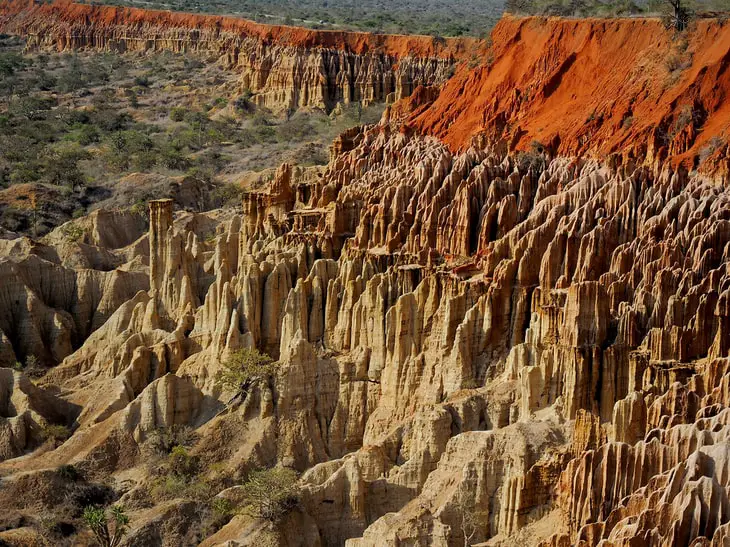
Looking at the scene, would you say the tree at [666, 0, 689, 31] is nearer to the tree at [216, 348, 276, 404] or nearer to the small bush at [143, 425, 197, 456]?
the tree at [216, 348, 276, 404]

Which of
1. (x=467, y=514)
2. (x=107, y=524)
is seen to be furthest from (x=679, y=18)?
(x=107, y=524)

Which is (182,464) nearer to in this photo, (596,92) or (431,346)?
(431,346)

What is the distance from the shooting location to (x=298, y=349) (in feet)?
151

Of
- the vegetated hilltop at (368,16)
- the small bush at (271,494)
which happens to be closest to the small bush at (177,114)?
the vegetated hilltop at (368,16)

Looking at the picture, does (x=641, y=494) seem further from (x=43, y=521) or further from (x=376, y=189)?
(x=376, y=189)

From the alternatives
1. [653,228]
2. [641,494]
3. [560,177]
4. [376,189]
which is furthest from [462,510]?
[376,189]

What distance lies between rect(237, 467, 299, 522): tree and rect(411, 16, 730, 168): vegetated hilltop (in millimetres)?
15246

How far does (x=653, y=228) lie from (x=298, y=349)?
12.1 meters

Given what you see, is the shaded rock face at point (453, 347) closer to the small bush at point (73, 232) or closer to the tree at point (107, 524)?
the tree at point (107, 524)

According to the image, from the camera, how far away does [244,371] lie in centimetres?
4691

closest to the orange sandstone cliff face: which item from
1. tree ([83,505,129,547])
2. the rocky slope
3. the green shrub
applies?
the rocky slope

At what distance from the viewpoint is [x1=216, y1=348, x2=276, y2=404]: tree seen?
46562 mm

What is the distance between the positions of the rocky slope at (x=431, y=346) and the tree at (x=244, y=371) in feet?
1.26

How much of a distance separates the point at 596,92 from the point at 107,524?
76.2ft
